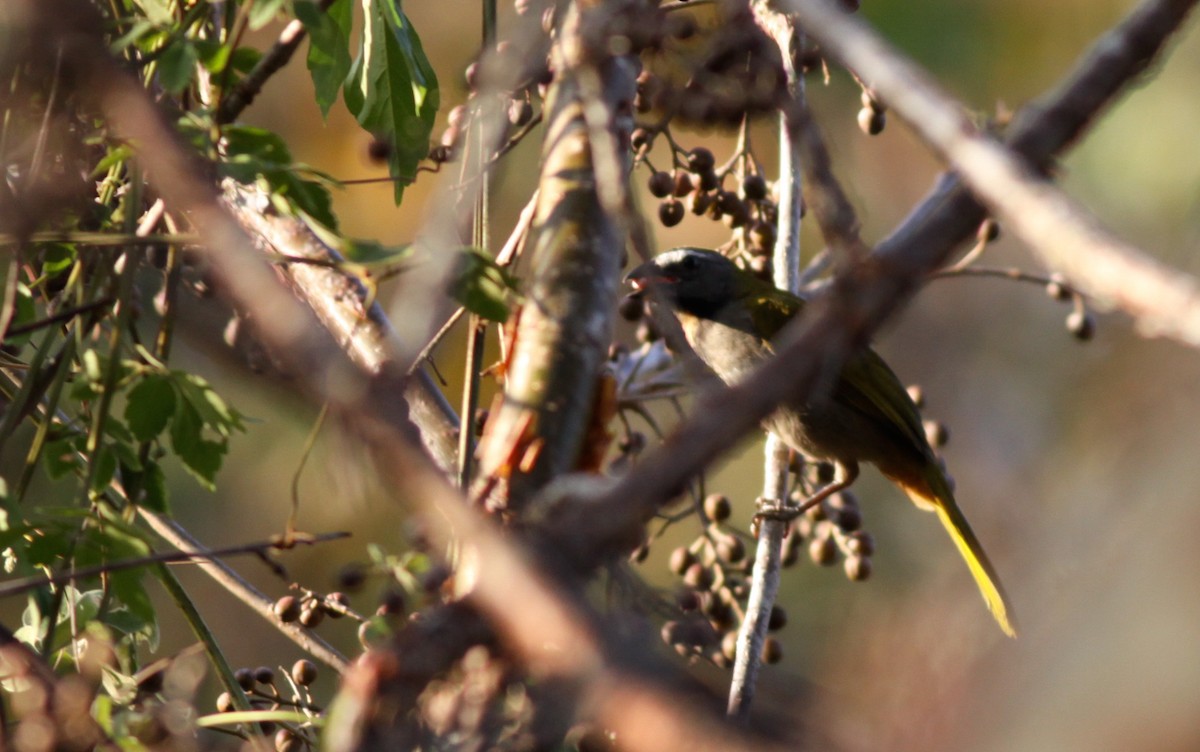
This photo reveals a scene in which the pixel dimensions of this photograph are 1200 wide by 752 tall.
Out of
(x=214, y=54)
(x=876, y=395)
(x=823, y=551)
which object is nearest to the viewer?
(x=214, y=54)

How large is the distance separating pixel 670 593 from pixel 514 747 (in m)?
1.42

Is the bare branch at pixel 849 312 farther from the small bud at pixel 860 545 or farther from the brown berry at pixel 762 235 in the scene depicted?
the small bud at pixel 860 545

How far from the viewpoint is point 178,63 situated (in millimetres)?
1559

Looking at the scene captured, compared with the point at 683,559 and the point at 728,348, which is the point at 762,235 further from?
the point at 728,348

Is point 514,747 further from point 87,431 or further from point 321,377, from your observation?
point 87,431

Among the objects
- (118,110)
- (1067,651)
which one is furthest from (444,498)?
(1067,651)

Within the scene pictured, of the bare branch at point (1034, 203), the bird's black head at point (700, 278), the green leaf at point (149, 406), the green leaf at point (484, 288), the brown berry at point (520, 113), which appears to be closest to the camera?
the bare branch at point (1034, 203)

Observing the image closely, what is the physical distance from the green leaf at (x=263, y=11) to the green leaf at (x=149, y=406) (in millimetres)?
564

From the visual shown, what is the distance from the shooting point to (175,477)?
803 cm

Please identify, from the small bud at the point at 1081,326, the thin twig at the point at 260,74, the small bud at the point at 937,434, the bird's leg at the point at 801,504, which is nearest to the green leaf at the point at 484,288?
the thin twig at the point at 260,74

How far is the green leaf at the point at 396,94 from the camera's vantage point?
7.18 ft

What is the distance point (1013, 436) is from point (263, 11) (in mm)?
10086

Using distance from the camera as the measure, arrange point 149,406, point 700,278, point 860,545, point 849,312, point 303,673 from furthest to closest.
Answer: point 700,278 < point 860,545 < point 303,673 < point 149,406 < point 849,312

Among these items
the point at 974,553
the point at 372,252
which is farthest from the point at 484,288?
the point at 974,553
